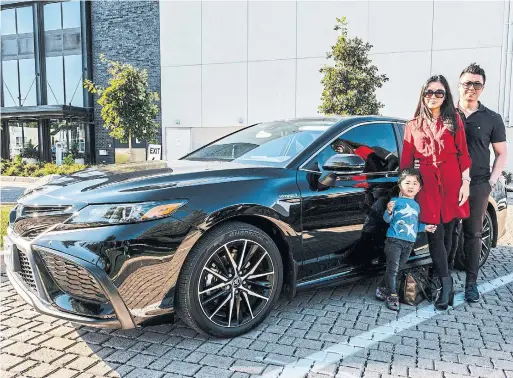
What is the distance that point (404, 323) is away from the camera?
141 inches

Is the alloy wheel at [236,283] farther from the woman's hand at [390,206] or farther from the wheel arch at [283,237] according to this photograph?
the woman's hand at [390,206]

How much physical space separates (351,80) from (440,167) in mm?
9707

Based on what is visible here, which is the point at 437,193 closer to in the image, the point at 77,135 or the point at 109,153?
the point at 109,153

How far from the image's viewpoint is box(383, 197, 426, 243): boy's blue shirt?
12.3ft

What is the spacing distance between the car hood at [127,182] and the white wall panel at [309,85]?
49.1 ft

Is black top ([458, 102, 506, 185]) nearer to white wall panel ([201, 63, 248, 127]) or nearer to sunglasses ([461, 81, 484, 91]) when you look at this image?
sunglasses ([461, 81, 484, 91])

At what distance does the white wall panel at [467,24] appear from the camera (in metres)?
15.2

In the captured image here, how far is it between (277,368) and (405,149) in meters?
2.14

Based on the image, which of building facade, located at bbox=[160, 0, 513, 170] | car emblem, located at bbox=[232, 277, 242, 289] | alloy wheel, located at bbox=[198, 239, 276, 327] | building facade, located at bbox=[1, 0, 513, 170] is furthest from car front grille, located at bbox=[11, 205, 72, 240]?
building facade, located at bbox=[1, 0, 513, 170]

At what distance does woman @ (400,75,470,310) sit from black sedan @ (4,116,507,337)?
36 cm

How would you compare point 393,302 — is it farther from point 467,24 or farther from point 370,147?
point 467,24

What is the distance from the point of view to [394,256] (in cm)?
384

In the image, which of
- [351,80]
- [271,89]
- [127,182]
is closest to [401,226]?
[127,182]

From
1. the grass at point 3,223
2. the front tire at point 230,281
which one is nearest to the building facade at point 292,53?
the grass at point 3,223
